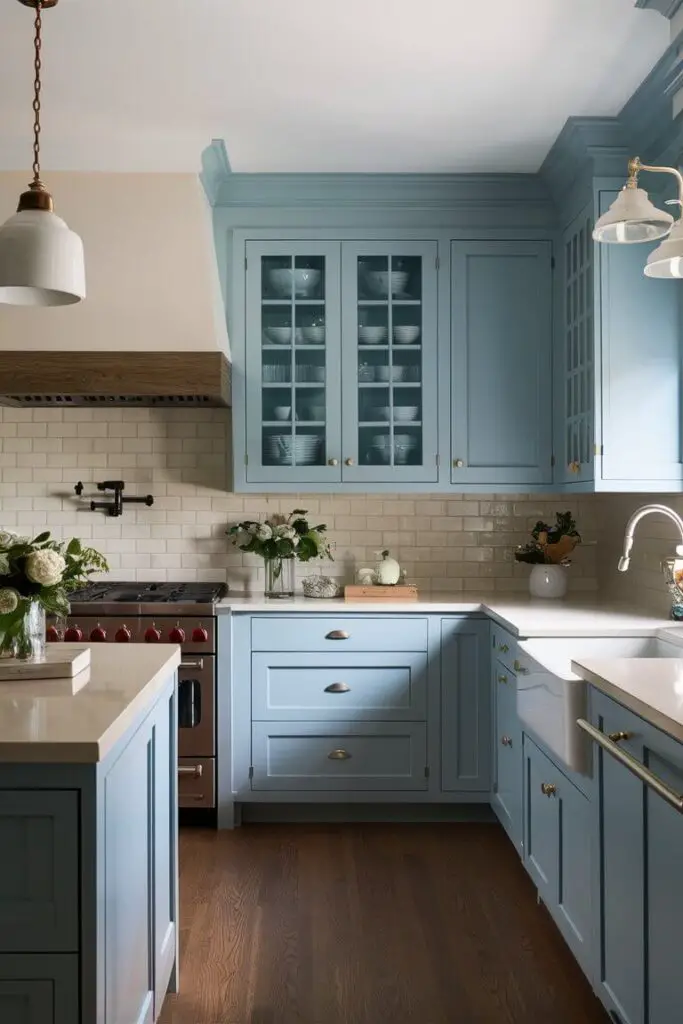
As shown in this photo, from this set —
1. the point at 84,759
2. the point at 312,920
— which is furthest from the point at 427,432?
the point at 84,759

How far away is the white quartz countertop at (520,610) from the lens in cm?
319

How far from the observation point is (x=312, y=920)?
9.62 feet

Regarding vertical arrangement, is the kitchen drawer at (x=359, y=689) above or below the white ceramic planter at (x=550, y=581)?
below

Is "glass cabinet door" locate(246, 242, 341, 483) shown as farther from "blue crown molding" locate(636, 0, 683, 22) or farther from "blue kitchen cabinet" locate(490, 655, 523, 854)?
"blue crown molding" locate(636, 0, 683, 22)

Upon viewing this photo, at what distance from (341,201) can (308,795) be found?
258cm

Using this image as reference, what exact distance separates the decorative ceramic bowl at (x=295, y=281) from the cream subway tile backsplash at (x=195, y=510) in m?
0.68

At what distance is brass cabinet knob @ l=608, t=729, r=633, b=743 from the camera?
1979mm

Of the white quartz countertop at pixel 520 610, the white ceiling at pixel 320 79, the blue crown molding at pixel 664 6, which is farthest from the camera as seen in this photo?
the white quartz countertop at pixel 520 610

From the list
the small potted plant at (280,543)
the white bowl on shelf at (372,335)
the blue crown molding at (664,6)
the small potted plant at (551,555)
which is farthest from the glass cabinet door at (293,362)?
the blue crown molding at (664,6)

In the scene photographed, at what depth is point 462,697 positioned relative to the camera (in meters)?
3.80

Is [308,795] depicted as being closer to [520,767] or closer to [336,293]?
[520,767]

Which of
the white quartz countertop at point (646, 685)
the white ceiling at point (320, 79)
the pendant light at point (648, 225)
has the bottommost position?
the white quartz countertop at point (646, 685)

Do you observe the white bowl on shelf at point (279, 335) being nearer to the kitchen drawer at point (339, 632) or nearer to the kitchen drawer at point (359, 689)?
the kitchen drawer at point (339, 632)

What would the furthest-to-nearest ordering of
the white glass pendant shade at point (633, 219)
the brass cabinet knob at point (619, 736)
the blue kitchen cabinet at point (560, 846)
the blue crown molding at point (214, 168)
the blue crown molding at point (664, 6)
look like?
the blue crown molding at point (214, 168) → the blue crown molding at point (664, 6) → the blue kitchen cabinet at point (560, 846) → the white glass pendant shade at point (633, 219) → the brass cabinet knob at point (619, 736)
